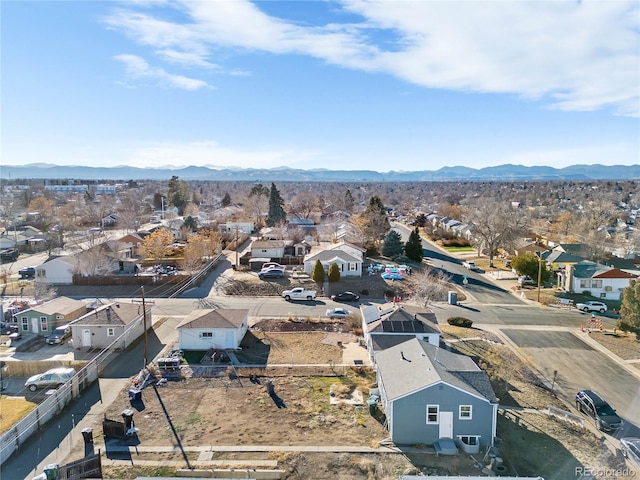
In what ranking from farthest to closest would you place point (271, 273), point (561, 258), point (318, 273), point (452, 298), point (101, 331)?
point (561, 258) < point (271, 273) < point (318, 273) < point (452, 298) < point (101, 331)

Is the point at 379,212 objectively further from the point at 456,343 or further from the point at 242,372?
the point at 242,372

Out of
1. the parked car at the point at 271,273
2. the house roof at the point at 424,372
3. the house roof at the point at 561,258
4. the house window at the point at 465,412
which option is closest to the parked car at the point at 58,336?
the parked car at the point at 271,273

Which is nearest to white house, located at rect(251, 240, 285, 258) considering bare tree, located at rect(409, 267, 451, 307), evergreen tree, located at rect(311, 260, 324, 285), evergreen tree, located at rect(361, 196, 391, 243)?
evergreen tree, located at rect(311, 260, 324, 285)

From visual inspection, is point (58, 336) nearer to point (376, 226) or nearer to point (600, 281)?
point (376, 226)

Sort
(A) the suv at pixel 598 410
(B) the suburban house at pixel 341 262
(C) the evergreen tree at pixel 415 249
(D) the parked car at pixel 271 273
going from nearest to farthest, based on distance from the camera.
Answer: (A) the suv at pixel 598 410, (D) the parked car at pixel 271 273, (B) the suburban house at pixel 341 262, (C) the evergreen tree at pixel 415 249

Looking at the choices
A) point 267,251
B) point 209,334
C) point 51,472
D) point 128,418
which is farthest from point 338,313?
point 51,472

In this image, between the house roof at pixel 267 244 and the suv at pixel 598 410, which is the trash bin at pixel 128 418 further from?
the house roof at pixel 267 244

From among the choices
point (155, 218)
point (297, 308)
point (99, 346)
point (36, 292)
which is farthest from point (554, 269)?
point (155, 218)
